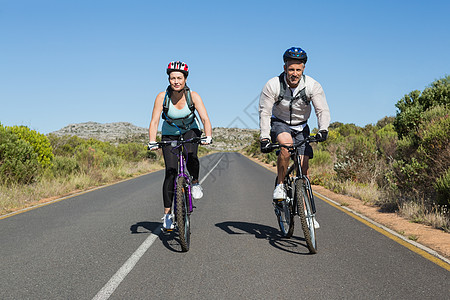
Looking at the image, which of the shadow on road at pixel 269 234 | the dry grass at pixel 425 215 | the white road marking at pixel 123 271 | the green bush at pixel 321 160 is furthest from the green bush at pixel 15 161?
the green bush at pixel 321 160

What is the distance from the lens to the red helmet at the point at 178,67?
545cm

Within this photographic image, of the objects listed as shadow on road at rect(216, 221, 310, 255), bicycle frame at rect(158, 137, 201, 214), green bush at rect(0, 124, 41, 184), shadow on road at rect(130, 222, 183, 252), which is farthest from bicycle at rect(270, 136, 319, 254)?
green bush at rect(0, 124, 41, 184)

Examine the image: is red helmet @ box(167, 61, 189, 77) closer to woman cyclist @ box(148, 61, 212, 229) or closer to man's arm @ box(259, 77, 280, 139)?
woman cyclist @ box(148, 61, 212, 229)

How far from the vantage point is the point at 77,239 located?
20.4 feet

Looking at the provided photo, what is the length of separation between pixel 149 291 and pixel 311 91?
3.29 m

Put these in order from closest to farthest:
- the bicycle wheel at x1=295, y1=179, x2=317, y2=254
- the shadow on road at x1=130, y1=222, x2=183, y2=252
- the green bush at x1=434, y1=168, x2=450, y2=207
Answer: the bicycle wheel at x1=295, y1=179, x2=317, y2=254
the shadow on road at x1=130, y1=222, x2=183, y2=252
the green bush at x1=434, y1=168, x2=450, y2=207

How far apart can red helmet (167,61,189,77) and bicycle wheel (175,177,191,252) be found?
1.51m

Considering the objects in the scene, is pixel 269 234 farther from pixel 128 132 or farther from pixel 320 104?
pixel 128 132

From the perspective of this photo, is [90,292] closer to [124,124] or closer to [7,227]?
[7,227]

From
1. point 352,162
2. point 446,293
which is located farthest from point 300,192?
point 352,162

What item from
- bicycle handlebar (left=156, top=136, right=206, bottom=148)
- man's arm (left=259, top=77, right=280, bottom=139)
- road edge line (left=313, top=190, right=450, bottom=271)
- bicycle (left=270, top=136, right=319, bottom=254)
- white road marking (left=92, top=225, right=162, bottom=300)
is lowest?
white road marking (left=92, top=225, right=162, bottom=300)

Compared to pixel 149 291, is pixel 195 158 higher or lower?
higher

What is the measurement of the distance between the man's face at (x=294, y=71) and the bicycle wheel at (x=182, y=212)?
2.04 meters

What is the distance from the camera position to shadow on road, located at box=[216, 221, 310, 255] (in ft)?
18.1
